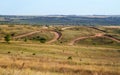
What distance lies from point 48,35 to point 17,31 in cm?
1245

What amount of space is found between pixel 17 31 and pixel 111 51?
163ft

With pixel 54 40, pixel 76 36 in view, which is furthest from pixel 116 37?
pixel 54 40

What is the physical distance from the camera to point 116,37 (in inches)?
3895

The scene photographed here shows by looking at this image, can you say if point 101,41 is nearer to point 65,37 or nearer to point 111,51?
point 65,37

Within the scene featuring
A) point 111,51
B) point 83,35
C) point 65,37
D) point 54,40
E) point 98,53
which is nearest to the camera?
point 98,53

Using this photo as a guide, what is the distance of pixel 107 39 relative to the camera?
9544cm

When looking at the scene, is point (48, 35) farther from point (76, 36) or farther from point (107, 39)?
point (107, 39)

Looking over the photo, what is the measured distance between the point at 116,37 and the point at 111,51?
39049mm

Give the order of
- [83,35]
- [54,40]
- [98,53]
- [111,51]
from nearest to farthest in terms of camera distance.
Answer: [98,53] < [111,51] < [54,40] < [83,35]

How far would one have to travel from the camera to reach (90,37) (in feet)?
326

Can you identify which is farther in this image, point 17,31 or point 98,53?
point 17,31

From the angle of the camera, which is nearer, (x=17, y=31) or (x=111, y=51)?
(x=111, y=51)

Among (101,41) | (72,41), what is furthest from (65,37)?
(101,41)

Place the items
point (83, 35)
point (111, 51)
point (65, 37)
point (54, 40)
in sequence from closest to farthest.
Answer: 1. point (111, 51)
2. point (54, 40)
3. point (65, 37)
4. point (83, 35)
